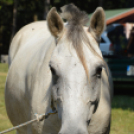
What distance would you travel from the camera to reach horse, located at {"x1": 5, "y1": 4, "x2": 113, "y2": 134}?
7.70 ft

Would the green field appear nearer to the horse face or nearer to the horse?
the horse

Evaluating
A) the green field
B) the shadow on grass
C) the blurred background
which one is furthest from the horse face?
the shadow on grass

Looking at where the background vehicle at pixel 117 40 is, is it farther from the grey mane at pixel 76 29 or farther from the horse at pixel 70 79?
the grey mane at pixel 76 29

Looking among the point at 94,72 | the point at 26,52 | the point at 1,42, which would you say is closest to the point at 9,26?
the point at 1,42

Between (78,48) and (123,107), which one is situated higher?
(78,48)

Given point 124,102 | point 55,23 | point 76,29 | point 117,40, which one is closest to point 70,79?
point 76,29

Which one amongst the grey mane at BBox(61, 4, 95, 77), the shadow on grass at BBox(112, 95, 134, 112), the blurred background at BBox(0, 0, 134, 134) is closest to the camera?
the grey mane at BBox(61, 4, 95, 77)

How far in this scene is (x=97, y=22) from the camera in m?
2.79

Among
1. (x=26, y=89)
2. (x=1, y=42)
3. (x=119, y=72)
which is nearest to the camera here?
(x=26, y=89)

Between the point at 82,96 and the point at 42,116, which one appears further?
the point at 42,116

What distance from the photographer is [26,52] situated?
4254mm

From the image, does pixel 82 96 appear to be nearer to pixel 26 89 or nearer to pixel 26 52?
pixel 26 89

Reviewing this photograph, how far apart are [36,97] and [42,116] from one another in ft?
0.96

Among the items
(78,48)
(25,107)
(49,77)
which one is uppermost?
(78,48)
